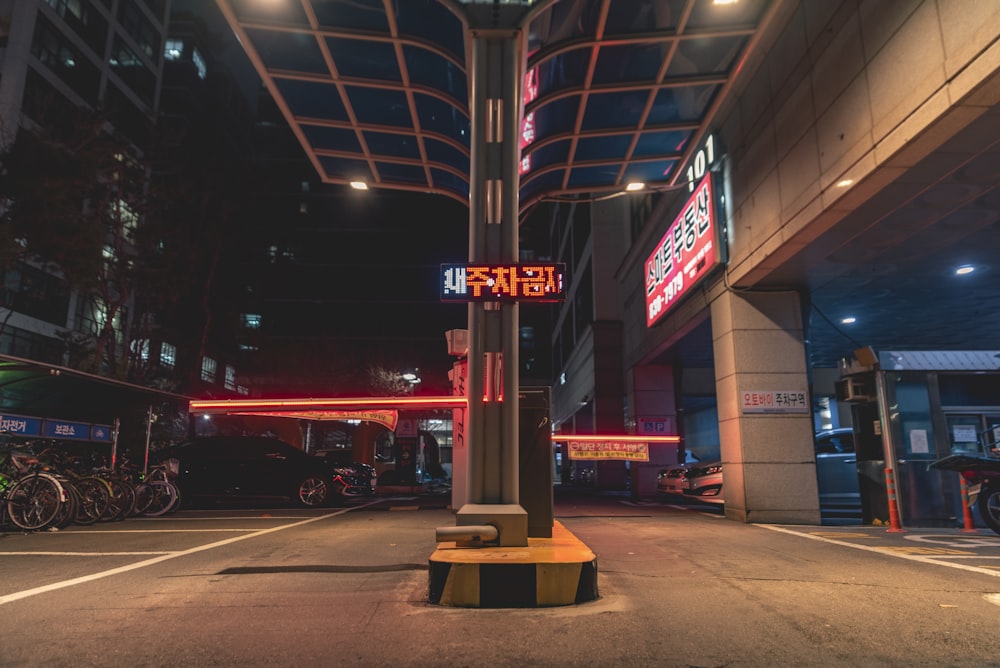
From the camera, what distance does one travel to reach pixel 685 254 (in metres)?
13.2

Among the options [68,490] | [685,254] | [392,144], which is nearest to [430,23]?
[392,144]

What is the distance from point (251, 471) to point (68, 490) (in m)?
4.43

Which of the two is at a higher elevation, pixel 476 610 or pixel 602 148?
pixel 602 148

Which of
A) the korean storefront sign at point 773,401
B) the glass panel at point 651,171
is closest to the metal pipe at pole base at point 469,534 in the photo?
the korean storefront sign at point 773,401

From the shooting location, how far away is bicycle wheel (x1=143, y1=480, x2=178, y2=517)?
11516mm

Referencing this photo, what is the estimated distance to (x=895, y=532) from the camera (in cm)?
903

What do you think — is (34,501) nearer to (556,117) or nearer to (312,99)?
(312,99)

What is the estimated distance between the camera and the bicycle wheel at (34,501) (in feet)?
28.4

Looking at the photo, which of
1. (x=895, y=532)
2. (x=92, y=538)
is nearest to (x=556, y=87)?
(x=895, y=532)

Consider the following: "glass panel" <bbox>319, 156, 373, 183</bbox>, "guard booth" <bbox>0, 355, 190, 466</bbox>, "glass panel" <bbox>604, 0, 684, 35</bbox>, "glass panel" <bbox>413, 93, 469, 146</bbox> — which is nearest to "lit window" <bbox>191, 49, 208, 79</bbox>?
"guard booth" <bbox>0, 355, 190, 466</bbox>

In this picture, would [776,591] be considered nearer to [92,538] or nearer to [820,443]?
[92,538]

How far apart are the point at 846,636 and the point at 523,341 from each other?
6556cm

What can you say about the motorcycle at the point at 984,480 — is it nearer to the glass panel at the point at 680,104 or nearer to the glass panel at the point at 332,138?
the glass panel at the point at 680,104

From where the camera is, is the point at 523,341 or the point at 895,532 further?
the point at 523,341
